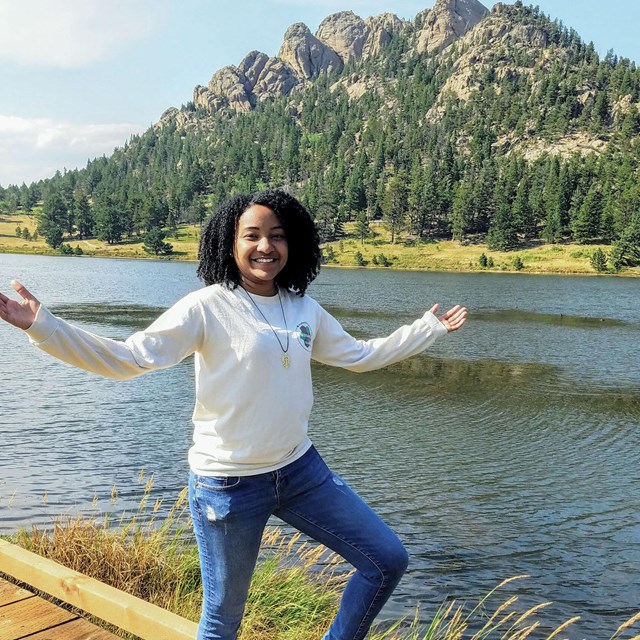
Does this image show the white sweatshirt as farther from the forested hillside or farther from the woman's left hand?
the forested hillside

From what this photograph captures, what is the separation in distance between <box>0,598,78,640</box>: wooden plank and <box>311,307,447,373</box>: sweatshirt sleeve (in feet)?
7.12

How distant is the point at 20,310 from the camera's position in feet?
8.87

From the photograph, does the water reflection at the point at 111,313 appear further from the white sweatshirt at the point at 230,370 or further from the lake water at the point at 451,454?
the white sweatshirt at the point at 230,370

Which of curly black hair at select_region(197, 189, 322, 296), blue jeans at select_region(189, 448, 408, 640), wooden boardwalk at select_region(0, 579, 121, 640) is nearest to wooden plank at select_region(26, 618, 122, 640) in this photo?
wooden boardwalk at select_region(0, 579, 121, 640)

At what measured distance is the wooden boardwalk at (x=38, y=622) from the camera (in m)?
3.60

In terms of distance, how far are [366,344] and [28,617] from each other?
2.55m

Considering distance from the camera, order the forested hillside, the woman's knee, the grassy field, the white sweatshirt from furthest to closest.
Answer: the forested hillside, the grassy field, the woman's knee, the white sweatshirt

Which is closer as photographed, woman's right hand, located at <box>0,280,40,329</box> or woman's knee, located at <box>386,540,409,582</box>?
woman's right hand, located at <box>0,280,40,329</box>

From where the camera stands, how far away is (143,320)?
34406 mm

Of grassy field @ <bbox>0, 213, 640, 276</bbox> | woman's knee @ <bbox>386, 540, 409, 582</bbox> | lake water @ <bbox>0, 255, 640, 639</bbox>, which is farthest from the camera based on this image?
grassy field @ <bbox>0, 213, 640, 276</bbox>

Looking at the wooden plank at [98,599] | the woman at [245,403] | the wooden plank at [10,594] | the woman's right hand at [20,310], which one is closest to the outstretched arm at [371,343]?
the woman at [245,403]

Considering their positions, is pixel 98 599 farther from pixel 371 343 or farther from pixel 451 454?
pixel 451 454

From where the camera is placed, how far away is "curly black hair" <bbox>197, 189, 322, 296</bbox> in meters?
3.34

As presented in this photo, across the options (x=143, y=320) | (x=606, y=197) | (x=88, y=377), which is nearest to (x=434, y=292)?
(x=143, y=320)
